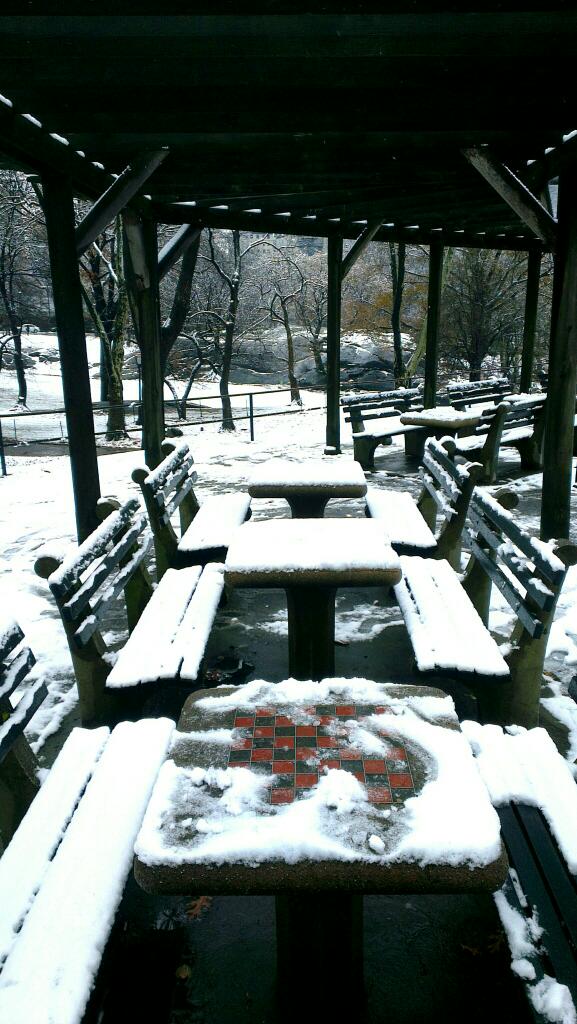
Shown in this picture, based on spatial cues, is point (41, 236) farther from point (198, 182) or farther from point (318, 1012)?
point (318, 1012)

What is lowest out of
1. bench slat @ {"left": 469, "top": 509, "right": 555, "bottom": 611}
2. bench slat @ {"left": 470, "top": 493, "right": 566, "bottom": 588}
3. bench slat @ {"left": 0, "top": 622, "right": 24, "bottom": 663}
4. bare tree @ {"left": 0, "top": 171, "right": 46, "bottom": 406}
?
bench slat @ {"left": 469, "top": 509, "right": 555, "bottom": 611}

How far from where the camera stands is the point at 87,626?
2.82 meters

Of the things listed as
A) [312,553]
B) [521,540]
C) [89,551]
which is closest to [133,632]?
Answer: [89,551]

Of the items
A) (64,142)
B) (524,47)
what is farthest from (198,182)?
(524,47)

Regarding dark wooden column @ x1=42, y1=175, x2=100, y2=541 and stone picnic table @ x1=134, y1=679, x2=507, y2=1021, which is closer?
stone picnic table @ x1=134, y1=679, x2=507, y2=1021

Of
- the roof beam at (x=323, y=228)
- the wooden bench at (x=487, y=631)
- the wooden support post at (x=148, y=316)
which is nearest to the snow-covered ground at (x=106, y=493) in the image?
the wooden bench at (x=487, y=631)

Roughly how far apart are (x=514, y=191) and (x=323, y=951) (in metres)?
5.47

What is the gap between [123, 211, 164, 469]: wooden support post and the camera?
280 inches

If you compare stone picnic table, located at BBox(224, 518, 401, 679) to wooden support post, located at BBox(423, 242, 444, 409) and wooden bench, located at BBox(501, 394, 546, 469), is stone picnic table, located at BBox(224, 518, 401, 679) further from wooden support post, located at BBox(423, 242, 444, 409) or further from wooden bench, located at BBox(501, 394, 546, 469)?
wooden support post, located at BBox(423, 242, 444, 409)

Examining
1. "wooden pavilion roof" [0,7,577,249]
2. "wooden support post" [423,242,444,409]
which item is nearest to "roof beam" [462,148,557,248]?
"wooden pavilion roof" [0,7,577,249]

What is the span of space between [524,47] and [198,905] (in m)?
4.15

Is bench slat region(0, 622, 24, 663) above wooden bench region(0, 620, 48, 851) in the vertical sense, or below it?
above

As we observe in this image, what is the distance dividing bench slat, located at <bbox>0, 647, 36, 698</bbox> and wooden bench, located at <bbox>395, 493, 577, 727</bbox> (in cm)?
149

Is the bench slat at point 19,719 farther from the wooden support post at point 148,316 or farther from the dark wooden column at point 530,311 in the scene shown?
the dark wooden column at point 530,311
